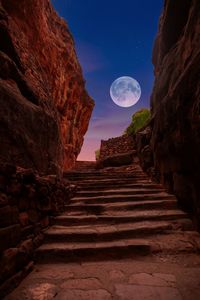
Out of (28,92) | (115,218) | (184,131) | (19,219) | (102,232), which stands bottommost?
(102,232)

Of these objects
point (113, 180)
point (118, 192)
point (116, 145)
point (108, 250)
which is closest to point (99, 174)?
point (113, 180)

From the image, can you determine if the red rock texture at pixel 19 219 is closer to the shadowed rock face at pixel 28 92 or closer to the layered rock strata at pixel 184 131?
the shadowed rock face at pixel 28 92

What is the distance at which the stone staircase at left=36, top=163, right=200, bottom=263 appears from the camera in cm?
297

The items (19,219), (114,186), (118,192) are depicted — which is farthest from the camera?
(114,186)

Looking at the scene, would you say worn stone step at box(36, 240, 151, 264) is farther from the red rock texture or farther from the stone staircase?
the red rock texture

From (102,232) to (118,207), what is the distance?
3.98 feet

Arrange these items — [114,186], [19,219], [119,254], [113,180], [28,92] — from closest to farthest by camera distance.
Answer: [19,219]
[119,254]
[28,92]
[114,186]
[113,180]

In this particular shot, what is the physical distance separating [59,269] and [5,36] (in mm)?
4839

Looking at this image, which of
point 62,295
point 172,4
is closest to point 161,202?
point 62,295

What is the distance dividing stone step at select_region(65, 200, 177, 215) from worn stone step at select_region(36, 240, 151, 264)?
1437 mm

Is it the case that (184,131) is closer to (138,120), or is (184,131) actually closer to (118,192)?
(118,192)

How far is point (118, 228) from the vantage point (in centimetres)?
359

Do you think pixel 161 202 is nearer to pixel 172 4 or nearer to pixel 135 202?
pixel 135 202

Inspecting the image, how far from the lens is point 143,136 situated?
8516mm
